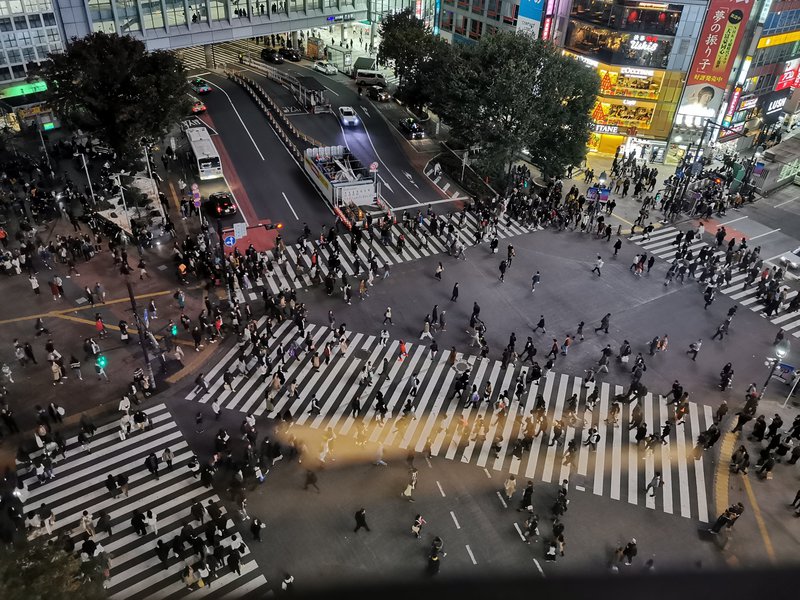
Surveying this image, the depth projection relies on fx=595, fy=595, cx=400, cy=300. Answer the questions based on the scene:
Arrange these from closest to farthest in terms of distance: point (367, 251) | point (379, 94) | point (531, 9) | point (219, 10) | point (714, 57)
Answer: point (367, 251), point (714, 57), point (531, 9), point (219, 10), point (379, 94)

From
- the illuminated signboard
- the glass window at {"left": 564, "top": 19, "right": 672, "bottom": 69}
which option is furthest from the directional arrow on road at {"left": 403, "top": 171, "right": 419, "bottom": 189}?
the illuminated signboard

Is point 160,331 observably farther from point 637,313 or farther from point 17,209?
point 637,313

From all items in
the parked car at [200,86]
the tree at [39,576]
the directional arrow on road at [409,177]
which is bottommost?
the directional arrow on road at [409,177]

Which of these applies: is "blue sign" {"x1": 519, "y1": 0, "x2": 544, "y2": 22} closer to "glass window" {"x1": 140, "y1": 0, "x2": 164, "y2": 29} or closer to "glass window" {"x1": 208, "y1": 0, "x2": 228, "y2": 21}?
"glass window" {"x1": 208, "y1": 0, "x2": 228, "y2": 21}

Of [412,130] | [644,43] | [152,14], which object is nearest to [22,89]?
[152,14]

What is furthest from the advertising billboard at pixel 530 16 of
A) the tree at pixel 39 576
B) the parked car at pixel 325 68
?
the tree at pixel 39 576

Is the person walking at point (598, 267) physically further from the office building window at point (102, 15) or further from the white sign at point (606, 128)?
the office building window at point (102, 15)

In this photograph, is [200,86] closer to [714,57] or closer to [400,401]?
[714,57]
